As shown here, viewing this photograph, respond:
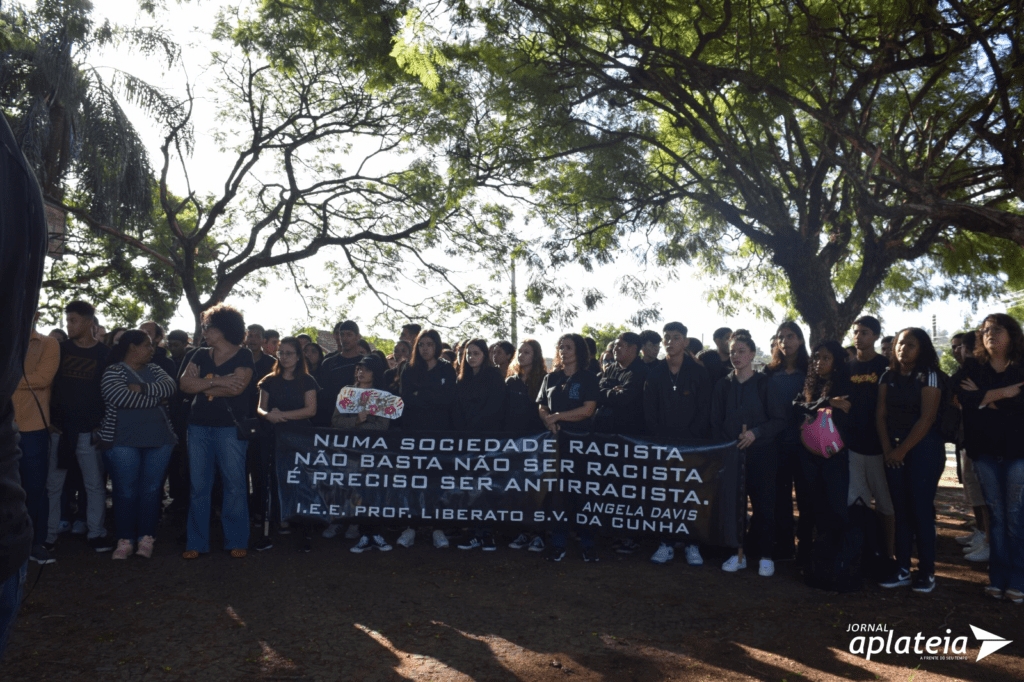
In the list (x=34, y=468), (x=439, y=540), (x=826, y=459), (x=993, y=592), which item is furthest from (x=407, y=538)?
(x=993, y=592)

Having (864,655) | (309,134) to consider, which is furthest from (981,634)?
(309,134)

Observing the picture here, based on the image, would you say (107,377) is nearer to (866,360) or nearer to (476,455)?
(476,455)

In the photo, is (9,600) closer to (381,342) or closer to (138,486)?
(138,486)

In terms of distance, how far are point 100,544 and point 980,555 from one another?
7.88 m

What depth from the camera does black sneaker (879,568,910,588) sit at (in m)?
5.62

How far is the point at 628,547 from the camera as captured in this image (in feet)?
22.2

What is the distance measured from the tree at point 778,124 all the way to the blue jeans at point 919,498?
3.54m

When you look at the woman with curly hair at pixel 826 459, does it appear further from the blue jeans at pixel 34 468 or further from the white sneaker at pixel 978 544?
the blue jeans at pixel 34 468

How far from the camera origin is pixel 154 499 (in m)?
6.30

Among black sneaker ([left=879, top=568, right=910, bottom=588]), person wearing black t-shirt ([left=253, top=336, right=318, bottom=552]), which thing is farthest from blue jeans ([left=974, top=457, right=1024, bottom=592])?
person wearing black t-shirt ([left=253, top=336, right=318, bottom=552])

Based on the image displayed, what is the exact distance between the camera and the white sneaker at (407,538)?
22.2 feet

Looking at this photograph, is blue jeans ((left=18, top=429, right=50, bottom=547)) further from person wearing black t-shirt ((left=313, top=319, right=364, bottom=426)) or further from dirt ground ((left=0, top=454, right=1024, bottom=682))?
person wearing black t-shirt ((left=313, top=319, right=364, bottom=426))

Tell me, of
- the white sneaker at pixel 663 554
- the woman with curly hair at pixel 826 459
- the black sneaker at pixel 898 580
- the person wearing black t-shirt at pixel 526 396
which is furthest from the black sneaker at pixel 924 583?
the person wearing black t-shirt at pixel 526 396

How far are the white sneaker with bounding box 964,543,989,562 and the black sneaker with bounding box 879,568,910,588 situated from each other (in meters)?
1.38
